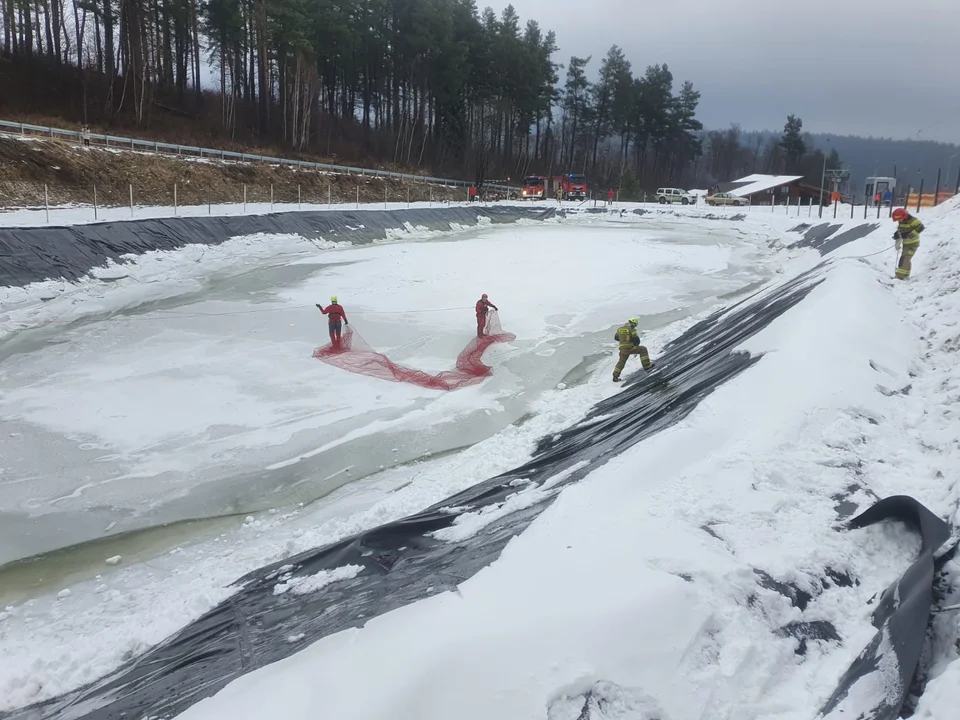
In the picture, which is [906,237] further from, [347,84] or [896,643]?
[347,84]

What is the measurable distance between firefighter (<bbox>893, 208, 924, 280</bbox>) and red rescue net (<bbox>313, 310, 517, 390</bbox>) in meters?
8.64

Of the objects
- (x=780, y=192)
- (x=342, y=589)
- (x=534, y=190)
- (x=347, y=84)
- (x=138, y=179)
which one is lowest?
(x=342, y=589)

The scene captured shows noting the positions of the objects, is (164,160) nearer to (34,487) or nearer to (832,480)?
(34,487)

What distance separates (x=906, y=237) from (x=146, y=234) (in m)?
21.4

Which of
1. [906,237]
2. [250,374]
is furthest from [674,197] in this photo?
[250,374]

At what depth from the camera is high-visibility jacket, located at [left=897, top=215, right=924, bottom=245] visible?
12562 millimetres

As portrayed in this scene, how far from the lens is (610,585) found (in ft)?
13.6

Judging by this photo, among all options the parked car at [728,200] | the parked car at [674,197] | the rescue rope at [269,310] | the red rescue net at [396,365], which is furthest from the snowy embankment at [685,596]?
the parked car at [674,197]

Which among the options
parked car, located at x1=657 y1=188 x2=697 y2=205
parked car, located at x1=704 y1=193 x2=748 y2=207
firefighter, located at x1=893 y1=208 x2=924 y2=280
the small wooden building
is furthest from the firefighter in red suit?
the small wooden building

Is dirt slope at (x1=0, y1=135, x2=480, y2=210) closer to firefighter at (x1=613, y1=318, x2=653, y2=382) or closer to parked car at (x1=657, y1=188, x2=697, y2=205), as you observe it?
firefighter at (x1=613, y1=318, x2=653, y2=382)

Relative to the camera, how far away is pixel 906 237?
12.9 meters

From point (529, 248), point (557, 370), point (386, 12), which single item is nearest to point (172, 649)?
point (557, 370)

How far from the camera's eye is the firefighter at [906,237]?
12.6m

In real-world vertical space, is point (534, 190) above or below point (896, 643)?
above
